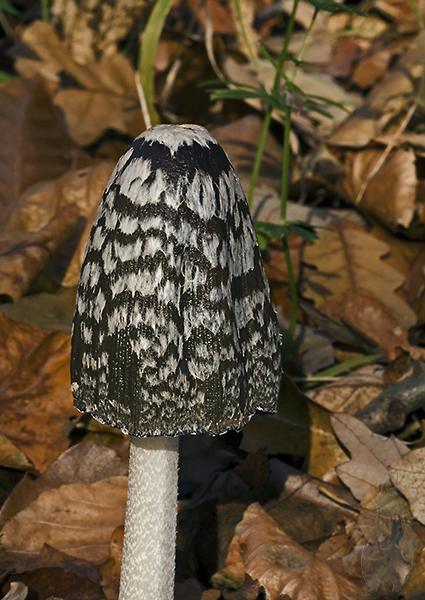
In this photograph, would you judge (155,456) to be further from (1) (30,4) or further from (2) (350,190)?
(1) (30,4)

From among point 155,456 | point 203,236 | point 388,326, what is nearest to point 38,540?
point 155,456

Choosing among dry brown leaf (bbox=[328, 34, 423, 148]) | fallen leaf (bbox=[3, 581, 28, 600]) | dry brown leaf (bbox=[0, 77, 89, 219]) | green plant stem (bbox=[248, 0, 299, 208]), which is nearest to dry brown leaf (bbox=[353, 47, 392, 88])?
dry brown leaf (bbox=[328, 34, 423, 148])

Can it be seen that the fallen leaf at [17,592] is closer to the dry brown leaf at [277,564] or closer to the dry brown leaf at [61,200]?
the dry brown leaf at [277,564]

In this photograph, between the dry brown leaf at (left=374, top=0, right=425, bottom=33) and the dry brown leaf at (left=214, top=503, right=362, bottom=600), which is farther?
the dry brown leaf at (left=374, top=0, right=425, bottom=33)

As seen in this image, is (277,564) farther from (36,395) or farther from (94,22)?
(94,22)

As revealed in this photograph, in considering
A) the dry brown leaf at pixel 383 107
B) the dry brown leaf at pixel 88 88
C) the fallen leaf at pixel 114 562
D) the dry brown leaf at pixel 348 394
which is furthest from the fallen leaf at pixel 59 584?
the dry brown leaf at pixel 383 107

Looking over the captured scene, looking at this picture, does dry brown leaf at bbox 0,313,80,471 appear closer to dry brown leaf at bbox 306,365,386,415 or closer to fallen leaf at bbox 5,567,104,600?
fallen leaf at bbox 5,567,104,600
